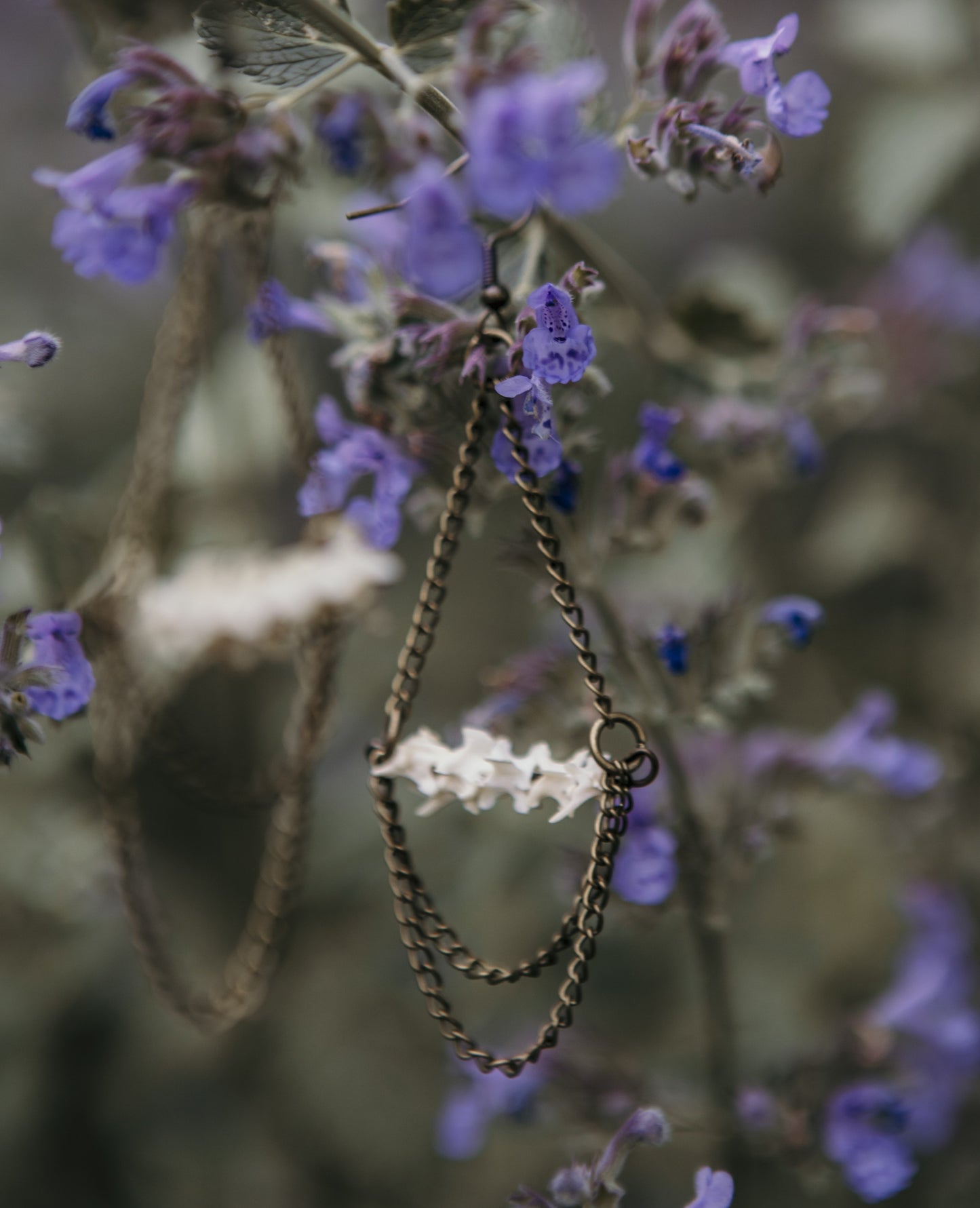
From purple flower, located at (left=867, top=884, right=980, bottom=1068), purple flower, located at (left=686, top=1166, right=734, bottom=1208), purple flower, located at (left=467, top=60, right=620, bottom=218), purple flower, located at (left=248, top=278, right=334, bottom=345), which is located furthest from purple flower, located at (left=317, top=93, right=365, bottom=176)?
purple flower, located at (left=867, top=884, right=980, bottom=1068)

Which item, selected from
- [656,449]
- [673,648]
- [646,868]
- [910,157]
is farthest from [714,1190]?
[910,157]

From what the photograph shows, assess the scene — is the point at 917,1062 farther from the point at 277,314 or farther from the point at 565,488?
the point at 277,314

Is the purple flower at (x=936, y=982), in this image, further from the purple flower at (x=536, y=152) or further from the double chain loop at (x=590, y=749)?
the purple flower at (x=536, y=152)

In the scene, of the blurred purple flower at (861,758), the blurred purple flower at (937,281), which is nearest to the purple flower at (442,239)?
the blurred purple flower at (861,758)

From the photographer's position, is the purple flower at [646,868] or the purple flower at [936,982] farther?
the purple flower at [936,982]

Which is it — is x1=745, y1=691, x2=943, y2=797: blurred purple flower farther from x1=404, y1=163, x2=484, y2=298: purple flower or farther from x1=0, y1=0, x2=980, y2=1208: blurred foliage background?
x1=404, y1=163, x2=484, y2=298: purple flower

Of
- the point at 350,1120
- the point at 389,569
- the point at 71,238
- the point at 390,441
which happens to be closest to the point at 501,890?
the point at 350,1120
